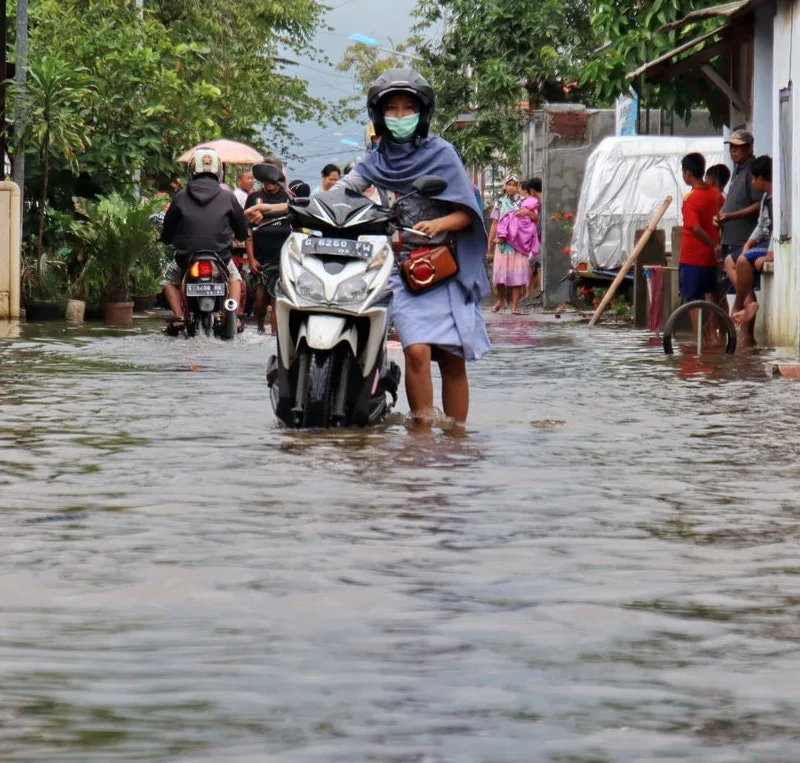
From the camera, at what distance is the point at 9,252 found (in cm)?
2275

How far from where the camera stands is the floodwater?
13.2 ft

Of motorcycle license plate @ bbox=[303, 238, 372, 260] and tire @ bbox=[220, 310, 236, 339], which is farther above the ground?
motorcycle license plate @ bbox=[303, 238, 372, 260]

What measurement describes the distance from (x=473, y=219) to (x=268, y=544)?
12.4ft

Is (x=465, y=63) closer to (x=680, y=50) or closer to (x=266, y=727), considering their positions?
Answer: (x=680, y=50)

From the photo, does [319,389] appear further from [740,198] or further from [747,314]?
[740,198]

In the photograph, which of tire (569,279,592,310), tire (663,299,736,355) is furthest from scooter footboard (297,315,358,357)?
tire (569,279,592,310)

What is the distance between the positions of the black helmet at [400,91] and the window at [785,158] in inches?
334

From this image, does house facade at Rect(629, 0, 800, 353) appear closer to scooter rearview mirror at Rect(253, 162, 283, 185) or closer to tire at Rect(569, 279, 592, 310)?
scooter rearview mirror at Rect(253, 162, 283, 185)

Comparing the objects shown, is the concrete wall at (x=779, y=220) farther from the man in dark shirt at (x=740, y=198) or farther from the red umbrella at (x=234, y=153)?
the red umbrella at (x=234, y=153)

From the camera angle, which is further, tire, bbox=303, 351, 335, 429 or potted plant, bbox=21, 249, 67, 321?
potted plant, bbox=21, 249, 67, 321

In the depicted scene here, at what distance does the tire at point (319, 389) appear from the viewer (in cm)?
960

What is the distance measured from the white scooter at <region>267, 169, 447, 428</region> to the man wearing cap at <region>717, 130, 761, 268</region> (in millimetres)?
9076

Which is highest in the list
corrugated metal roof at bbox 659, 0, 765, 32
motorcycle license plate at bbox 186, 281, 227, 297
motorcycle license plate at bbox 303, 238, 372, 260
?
corrugated metal roof at bbox 659, 0, 765, 32

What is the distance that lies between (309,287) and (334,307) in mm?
166
